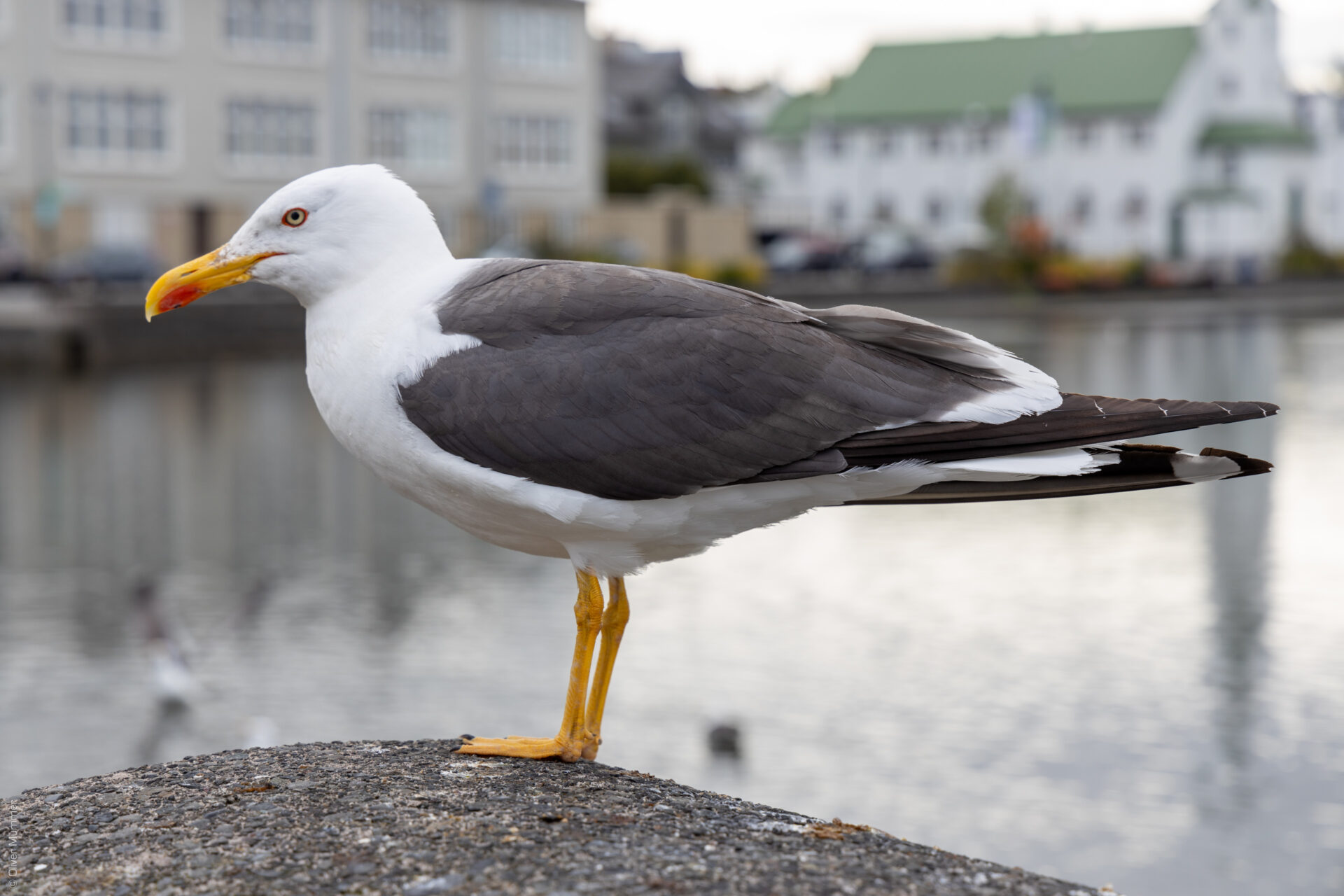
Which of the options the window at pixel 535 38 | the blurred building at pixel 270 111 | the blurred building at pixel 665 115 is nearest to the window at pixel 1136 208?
the blurred building at pixel 665 115

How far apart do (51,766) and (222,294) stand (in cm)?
3418

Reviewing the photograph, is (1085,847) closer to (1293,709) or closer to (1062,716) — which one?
(1062,716)

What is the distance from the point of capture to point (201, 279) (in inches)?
215

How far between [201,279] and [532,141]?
6893 centimetres

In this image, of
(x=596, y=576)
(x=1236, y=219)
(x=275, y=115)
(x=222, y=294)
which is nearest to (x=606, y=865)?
(x=596, y=576)

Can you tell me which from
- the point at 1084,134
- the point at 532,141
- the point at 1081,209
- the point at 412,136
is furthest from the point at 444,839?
the point at 1081,209

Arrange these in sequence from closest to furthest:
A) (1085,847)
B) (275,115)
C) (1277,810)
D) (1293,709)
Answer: (1085,847) < (1277,810) < (1293,709) < (275,115)

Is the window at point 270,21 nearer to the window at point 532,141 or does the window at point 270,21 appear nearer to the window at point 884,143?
the window at point 532,141

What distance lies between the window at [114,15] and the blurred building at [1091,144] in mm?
39883

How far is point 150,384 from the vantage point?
4412 centimetres

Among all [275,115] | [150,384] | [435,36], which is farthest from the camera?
[435,36]

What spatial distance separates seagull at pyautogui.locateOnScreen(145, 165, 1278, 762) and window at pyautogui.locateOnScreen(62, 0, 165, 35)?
6182 cm

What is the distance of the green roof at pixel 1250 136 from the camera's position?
91688mm

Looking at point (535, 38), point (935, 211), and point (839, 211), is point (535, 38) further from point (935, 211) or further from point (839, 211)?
point (935, 211)
